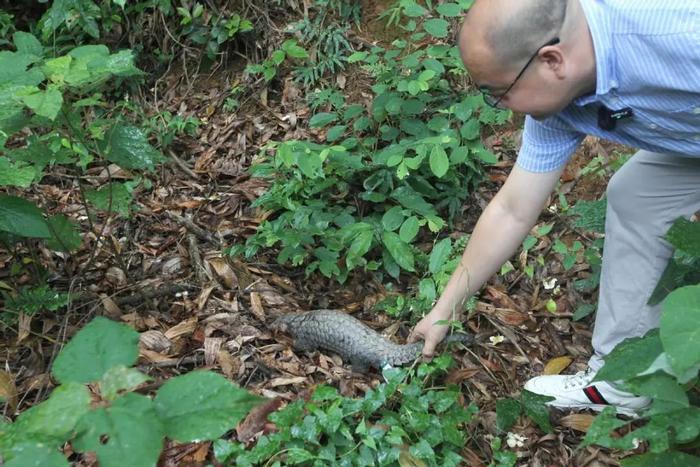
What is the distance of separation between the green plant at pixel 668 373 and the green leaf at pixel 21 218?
7.04 ft

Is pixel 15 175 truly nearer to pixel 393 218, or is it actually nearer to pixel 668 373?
pixel 393 218

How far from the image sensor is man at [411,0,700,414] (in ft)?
6.81

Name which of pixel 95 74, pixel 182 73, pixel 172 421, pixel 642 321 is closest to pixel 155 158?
pixel 95 74

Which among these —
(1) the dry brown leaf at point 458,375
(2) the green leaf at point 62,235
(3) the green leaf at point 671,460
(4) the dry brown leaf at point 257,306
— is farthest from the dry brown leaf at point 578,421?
(2) the green leaf at point 62,235

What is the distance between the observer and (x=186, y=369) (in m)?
3.21

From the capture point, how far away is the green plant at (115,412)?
133 cm

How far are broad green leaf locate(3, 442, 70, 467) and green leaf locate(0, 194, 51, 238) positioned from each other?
5.06ft

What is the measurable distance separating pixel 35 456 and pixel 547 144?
1966 millimetres

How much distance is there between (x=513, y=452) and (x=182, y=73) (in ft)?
13.5

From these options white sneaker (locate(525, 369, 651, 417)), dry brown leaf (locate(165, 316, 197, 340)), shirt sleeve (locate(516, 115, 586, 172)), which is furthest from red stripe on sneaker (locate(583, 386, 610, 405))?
dry brown leaf (locate(165, 316, 197, 340))

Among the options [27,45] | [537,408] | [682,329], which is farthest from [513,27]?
[27,45]

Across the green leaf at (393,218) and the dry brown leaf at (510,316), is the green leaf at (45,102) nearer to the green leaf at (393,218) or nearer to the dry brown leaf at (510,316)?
the green leaf at (393,218)

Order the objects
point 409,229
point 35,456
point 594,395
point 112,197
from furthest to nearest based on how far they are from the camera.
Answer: point 409,229 → point 112,197 → point 594,395 → point 35,456

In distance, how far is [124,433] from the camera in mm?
1339
